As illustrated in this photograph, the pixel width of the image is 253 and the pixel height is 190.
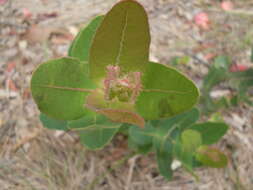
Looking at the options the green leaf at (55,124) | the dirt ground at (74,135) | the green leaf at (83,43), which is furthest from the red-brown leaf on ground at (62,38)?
the green leaf at (83,43)

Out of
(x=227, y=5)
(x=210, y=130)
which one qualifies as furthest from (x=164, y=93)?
(x=227, y=5)

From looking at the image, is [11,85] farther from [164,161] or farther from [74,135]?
[164,161]

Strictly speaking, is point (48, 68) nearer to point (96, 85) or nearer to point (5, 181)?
point (96, 85)

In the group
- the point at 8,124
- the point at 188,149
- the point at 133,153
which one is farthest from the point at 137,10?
the point at 8,124

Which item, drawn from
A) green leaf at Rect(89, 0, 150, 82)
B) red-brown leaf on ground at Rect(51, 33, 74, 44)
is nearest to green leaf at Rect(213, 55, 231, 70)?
red-brown leaf on ground at Rect(51, 33, 74, 44)

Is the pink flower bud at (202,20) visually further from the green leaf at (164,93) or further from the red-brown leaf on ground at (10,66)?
the green leaf at (164,93)

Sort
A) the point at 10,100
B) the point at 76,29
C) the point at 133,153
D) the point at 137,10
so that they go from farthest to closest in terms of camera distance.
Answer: the point at 76,29 → the point at 10,100 → the point at 133,153 → the point at 137,10
